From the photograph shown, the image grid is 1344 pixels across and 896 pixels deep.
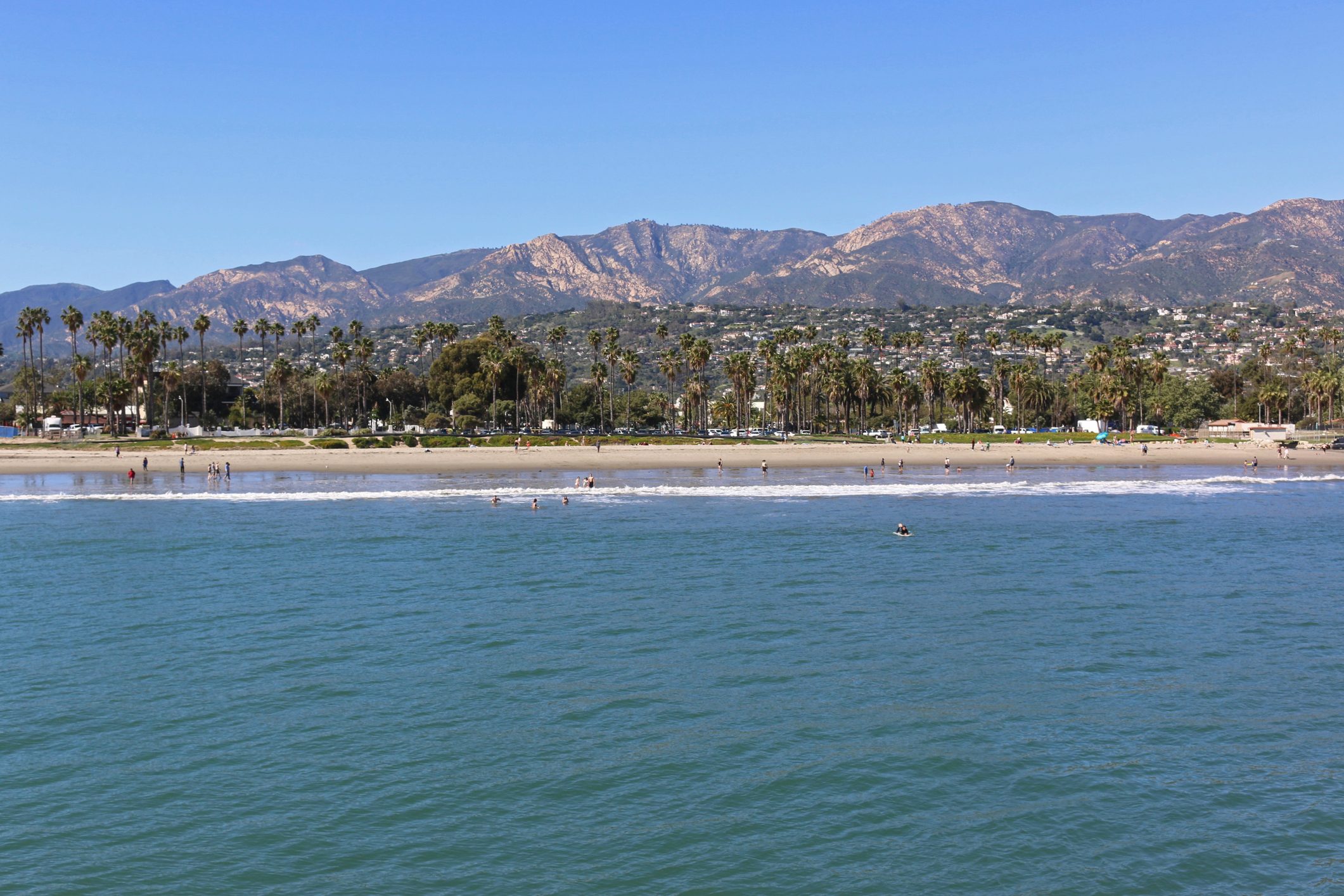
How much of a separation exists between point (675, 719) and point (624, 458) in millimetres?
76823

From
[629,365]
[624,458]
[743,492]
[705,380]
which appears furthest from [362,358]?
[743,492]

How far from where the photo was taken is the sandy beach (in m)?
87.1

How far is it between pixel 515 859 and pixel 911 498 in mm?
50120

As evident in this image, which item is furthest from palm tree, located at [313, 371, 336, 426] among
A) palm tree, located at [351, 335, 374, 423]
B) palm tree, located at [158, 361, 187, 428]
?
palm tree, located at [158, 361, 187, 428]

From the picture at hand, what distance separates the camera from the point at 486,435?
117 meters

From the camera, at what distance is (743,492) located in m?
64.8

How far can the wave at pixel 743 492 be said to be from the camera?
61.6 meters

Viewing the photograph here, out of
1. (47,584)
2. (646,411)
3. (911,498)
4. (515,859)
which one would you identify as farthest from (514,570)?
(646,411)

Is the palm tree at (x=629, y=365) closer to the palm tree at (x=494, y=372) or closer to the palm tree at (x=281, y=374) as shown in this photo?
the palm tree at (x=494, y=372)

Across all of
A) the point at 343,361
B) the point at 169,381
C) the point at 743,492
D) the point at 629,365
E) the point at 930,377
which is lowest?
the point at 743,492

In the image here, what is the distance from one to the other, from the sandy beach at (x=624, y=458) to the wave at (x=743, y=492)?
694 inches

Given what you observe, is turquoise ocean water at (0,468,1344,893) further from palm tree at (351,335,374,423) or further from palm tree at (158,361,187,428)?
palm tree at (351,335,374,423)

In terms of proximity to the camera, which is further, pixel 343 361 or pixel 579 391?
pixel 579 391

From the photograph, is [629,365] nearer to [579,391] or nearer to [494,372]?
[494,372]
